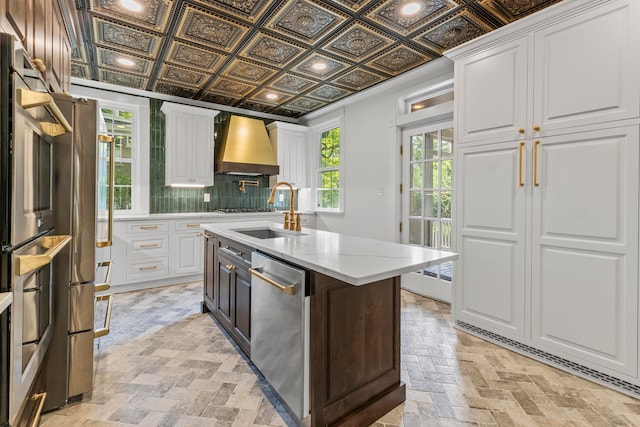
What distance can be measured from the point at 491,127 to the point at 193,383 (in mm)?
2772

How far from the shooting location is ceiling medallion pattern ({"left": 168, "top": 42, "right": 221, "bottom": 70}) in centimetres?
309

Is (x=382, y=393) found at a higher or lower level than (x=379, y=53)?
lower

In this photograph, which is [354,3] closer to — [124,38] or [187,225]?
[124,38]

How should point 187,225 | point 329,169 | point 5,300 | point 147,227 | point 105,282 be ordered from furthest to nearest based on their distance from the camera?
point 329,169
point 187,225
point 147,227
point 105,282
point 5,300

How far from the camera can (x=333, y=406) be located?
1471 mm

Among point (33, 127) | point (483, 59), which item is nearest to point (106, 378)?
point (33, 127)

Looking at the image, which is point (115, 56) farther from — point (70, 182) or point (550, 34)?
point (550, 34)

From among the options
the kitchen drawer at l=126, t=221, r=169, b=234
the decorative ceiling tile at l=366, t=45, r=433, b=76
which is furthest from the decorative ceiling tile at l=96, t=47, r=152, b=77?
the decorative ceiling tile at l=366, t=45, r=433, b=76

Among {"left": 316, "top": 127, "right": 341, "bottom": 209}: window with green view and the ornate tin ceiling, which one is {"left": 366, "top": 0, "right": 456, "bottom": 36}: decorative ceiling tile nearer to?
the ornate tin ceiling

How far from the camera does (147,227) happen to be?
3.89 meters

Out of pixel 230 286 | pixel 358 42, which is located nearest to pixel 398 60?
pixel 358 42

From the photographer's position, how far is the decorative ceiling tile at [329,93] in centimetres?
426

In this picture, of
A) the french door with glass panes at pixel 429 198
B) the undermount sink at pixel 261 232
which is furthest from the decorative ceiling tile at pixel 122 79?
the french door with glass panes at pixel 429 198

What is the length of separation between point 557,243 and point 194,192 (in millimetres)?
4387
